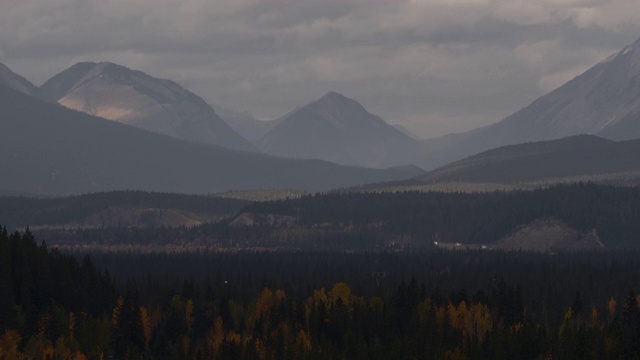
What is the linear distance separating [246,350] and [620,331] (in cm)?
4387

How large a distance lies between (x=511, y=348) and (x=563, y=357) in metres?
8.36

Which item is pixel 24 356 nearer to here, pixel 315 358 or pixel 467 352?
pixel 315 358

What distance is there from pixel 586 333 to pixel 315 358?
3215cm

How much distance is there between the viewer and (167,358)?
19000cm

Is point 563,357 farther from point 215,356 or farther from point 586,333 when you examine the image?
point 215,356

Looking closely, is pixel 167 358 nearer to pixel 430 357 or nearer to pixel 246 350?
pixel 246 350

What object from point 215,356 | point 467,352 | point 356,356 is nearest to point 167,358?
point 215,356

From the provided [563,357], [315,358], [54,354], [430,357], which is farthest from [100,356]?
[563,357]

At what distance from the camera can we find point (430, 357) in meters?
192

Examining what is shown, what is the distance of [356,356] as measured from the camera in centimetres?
19600

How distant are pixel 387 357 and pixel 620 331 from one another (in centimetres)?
2879

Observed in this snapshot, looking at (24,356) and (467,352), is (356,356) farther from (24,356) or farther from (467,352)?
(24,356)

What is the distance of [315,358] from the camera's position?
188 metres

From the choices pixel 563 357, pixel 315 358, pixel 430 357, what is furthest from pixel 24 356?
pixel 563 357
